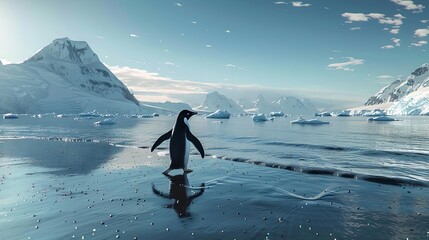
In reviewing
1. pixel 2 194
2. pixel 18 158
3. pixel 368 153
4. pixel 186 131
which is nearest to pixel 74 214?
pixel 2 194

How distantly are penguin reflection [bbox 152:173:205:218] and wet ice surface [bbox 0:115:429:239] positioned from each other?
0.09ft

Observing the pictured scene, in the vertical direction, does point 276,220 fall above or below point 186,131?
below

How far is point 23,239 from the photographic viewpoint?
618cm

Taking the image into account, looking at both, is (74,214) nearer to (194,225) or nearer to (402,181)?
(194,225)

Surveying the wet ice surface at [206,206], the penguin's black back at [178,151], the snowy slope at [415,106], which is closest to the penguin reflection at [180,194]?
the wet ice surface at [206,206]

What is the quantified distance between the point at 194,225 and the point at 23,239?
3.62 meters

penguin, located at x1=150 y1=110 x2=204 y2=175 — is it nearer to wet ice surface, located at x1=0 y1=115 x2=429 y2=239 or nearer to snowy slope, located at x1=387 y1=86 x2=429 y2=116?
wet ice surface, located at x1=0 y1=115 x2=429 y2=239

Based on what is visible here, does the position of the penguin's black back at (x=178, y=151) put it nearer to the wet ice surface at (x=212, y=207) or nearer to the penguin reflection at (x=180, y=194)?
the wet ice surface at (x=212, y=207)

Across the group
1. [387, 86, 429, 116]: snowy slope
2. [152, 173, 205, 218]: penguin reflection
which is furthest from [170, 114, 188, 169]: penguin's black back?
[387, 86, 429, 116]: snowy slope

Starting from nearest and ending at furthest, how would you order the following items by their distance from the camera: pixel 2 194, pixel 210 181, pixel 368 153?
pixel 2 194 < pixel 210 181 < pixel 368 153

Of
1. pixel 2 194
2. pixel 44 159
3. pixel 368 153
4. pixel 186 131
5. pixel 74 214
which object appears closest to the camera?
pixel 74 214

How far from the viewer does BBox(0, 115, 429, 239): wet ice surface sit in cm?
652

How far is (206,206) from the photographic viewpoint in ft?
27.3

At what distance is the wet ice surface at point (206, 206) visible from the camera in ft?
21.4
